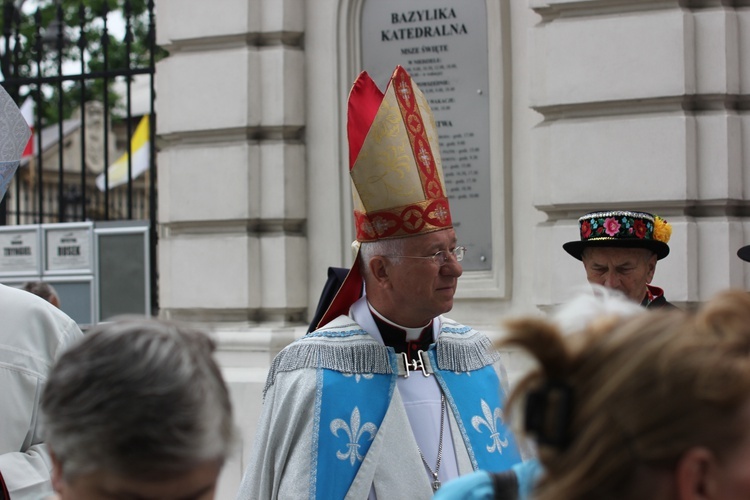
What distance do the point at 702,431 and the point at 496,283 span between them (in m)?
4.94

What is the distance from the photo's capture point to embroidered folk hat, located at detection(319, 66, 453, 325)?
164 inches

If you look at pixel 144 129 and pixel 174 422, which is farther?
pixel 144 129

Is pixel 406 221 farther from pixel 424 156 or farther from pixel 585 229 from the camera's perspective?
pixel 585 229

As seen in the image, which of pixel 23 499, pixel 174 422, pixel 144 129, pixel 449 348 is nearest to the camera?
pixel 174 422

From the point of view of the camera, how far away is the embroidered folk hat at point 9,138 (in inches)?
156

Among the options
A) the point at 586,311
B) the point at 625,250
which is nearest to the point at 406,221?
the point at 625,250

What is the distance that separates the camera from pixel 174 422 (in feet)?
6.03

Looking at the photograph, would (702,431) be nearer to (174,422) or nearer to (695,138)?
(174,422)

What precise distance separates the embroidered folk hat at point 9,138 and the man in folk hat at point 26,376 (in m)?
0.48

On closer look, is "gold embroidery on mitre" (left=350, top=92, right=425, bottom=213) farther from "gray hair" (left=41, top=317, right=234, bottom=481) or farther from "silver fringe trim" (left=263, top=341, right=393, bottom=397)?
"gray hair" (left=41, top=317, right=234, bottom=481)

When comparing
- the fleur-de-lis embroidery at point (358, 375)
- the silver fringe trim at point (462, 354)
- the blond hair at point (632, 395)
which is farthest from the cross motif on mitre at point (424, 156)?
the blond hair at point (632, 395)

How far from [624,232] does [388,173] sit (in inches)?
36.6

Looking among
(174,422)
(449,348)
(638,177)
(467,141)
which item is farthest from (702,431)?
(467,141)

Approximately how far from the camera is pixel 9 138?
3.98 metres
